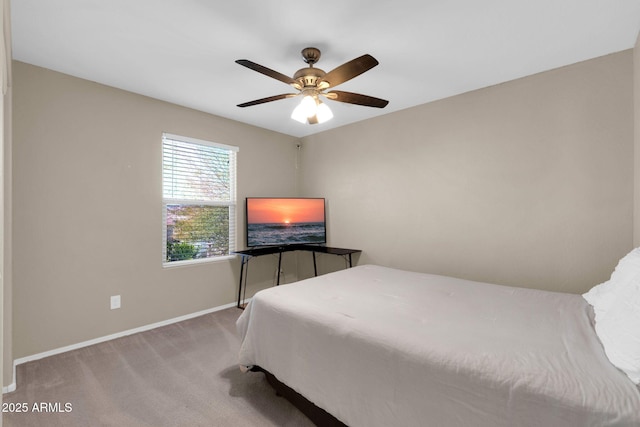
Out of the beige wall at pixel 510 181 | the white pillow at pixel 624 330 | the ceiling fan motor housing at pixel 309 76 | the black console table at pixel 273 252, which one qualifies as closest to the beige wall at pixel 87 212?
the black console table at pixel 273 252

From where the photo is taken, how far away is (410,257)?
11.3 feet

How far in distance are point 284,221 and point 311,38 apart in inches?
97.9

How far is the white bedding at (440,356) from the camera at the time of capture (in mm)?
1072

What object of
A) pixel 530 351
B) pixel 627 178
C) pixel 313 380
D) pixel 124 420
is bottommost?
pixel 124 420

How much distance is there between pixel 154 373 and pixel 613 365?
2.72 metres

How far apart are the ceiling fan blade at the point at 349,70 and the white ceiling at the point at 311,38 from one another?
0.91 feet

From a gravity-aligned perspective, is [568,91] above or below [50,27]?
below

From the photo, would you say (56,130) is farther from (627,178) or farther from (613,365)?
(627,178)

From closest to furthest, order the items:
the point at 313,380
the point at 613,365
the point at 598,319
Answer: the point at 613,365
the point at 598,319
the point at 313,380

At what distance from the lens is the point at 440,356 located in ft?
4.30

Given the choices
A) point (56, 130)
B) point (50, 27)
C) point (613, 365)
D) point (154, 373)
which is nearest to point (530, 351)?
point (613, 365)

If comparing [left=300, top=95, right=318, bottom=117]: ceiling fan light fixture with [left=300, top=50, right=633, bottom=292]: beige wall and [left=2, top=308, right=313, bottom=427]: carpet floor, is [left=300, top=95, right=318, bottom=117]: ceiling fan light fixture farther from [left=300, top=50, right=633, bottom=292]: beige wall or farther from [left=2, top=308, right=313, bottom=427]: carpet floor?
→ [left=2, top=308, right=313, bottom=427]: carpet floor

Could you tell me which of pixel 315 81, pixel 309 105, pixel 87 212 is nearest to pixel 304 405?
pixel 309 105

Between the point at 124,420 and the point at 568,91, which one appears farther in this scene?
the point at 568,91
